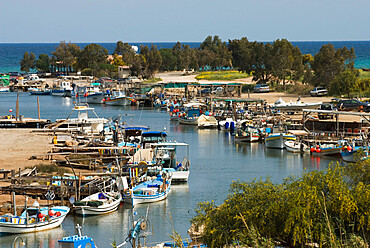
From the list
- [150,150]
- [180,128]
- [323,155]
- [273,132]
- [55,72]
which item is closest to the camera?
[150,150]

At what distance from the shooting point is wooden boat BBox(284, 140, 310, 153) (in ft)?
177

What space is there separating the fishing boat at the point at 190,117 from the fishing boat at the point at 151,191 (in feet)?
117

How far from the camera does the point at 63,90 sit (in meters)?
117

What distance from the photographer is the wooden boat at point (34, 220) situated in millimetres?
30422

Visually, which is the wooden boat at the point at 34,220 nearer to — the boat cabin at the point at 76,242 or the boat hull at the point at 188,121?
the boat cabin at the point at 76,242

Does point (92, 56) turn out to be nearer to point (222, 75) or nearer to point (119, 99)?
point (222, 75)

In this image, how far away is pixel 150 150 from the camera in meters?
45.6

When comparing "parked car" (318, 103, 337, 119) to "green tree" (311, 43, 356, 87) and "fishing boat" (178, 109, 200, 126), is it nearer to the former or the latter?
"fishing boat" (178, 109, 200, 126)

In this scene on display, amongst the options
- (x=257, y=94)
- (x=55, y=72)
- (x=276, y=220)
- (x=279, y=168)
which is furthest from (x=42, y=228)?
(x=55, y=72)

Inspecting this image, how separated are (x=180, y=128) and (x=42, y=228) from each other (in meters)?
41.6

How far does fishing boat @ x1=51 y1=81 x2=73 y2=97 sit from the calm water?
2692cm

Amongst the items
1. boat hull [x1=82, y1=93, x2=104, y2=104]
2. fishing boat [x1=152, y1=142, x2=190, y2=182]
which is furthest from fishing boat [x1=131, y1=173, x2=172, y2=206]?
boat hull [x1=82, y1=93, x2=104, y2=104]

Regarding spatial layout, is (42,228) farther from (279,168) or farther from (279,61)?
(279,61)

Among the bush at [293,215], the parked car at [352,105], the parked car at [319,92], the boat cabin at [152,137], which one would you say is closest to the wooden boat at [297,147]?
the boat cabin at [152,137]
